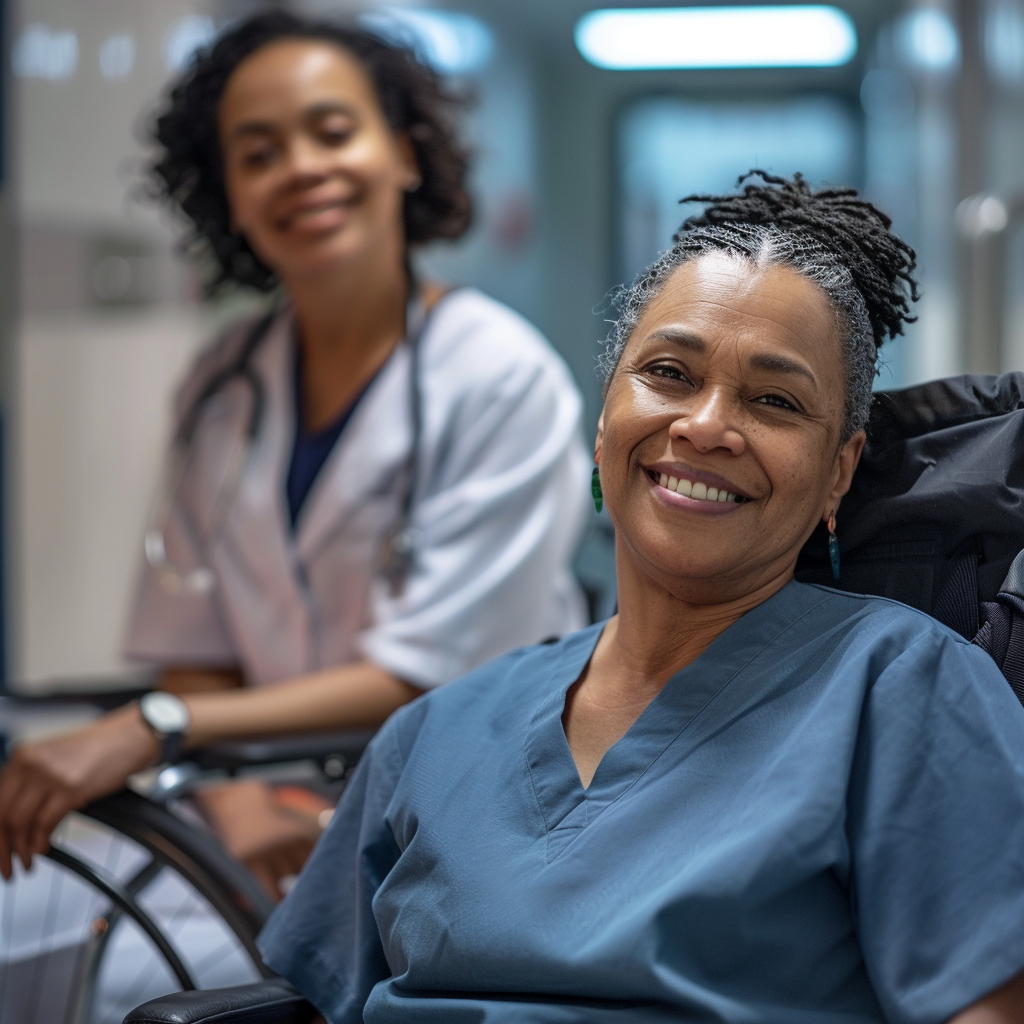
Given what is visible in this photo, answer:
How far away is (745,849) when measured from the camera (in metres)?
0.78

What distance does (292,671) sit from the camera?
1.76 metres

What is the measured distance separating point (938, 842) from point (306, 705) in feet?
2.95

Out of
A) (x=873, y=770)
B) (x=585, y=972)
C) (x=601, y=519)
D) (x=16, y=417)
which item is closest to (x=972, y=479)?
(x=873, y=770)

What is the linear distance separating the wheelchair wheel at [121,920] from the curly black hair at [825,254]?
60 centimetres

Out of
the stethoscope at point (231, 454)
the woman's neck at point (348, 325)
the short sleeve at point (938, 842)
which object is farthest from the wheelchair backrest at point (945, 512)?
the woman's neck at point (348, 325)

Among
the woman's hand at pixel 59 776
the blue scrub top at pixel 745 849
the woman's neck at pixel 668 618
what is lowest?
the woman's hand at pixel 59 776

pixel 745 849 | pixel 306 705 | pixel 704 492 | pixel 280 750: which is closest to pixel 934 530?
pixel 704 492

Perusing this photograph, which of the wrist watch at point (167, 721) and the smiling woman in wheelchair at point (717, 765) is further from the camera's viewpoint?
the wrist watch at point (167, 721)

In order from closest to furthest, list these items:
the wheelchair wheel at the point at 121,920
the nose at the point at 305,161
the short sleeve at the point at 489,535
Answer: the wheelchair wheel at the point at 121,920
the short sleeve at the point at 489,535
the nose at the point at 305,161

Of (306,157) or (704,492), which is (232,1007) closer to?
(704,492)

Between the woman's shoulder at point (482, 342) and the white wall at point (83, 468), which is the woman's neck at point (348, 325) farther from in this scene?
the white wall at point (83, 468)

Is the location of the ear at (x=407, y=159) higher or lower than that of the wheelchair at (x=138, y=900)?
higher

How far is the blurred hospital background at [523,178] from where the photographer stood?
8.46 ft

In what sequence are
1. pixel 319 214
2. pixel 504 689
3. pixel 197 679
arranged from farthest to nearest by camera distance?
1. pixel 197 679
2. pixel 319 214
3. pixel 504 689
